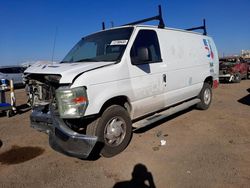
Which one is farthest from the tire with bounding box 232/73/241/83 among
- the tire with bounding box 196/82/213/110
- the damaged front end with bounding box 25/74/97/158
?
the damaged front end with bounding box 25/74/97/158

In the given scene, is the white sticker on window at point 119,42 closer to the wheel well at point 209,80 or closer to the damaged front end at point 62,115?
the damaged front end at point 62,115

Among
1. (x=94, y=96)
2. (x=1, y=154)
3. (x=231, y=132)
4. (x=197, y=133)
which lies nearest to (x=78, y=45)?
(x=94, y=96)

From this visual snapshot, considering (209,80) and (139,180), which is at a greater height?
(209,80)

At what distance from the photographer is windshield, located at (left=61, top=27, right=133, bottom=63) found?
4445mm

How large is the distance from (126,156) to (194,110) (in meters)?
3.88

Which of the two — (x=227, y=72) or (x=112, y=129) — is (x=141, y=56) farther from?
(x=227, y=72)

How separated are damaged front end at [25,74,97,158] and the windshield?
100 cm

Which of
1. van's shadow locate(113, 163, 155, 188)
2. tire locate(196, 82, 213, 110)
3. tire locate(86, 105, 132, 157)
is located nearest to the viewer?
van's shadow locate(113, 163, 155, 188)

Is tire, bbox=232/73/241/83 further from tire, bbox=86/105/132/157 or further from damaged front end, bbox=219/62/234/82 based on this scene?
tire, bbox=86/105/132/157

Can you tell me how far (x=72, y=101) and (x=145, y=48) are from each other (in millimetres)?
1770

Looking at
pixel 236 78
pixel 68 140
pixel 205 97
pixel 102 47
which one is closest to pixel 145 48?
pixel 102 47

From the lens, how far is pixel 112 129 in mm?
4141

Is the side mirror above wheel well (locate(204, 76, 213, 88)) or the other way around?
above

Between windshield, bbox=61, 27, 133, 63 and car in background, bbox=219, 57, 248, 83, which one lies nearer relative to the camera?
windshield, bbox=61, 27, 133, 63
